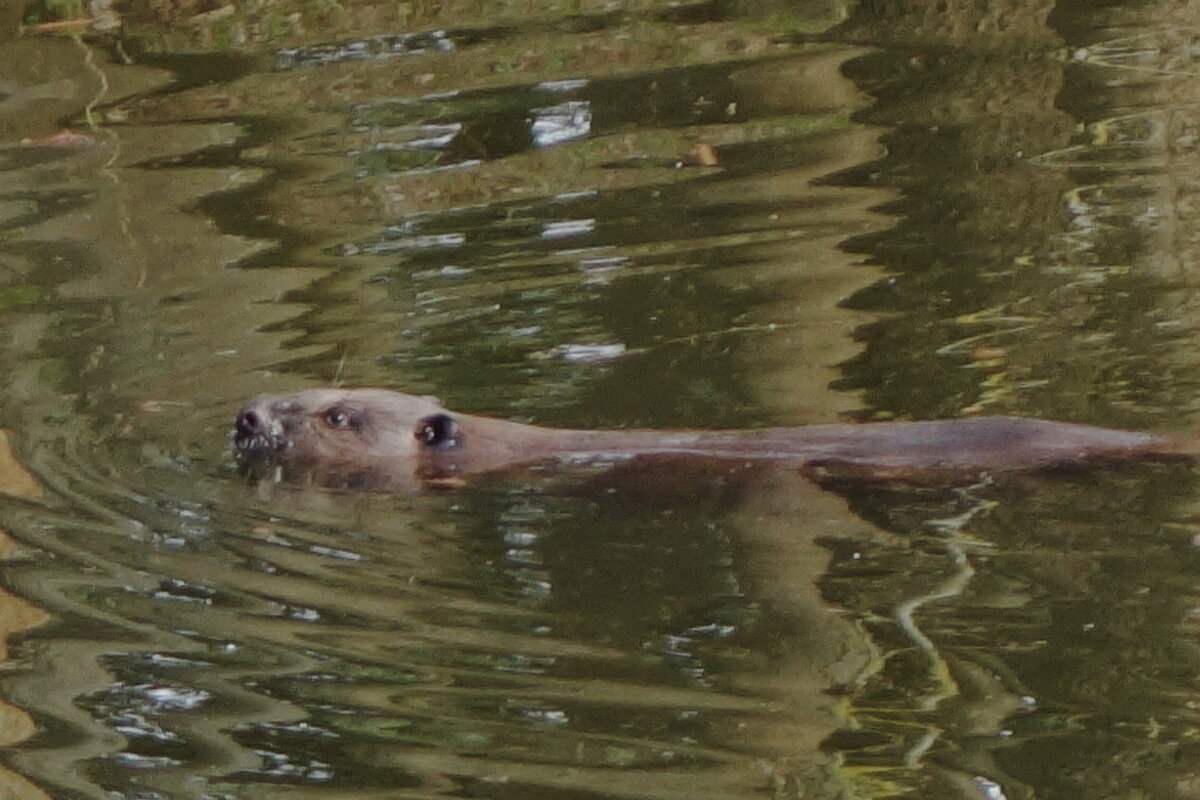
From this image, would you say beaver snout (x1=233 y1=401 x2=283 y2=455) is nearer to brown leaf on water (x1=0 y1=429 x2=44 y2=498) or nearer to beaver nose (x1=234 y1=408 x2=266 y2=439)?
beaver nose (x1=234 y1=408 x2=266 y2=439)

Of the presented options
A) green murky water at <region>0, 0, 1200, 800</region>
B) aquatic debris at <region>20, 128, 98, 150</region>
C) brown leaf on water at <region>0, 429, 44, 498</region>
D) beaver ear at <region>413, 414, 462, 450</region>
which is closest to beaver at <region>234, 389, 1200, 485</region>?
beaver ear at <region>413, 414, 462, 450</region>

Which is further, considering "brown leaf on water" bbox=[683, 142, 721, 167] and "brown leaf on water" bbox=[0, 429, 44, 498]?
"brown leaf on water" bbox=[683, 142, 721, 167]

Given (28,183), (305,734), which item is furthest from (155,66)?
(305,734)

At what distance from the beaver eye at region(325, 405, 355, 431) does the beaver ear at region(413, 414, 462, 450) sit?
31 centimetres

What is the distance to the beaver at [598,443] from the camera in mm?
6320

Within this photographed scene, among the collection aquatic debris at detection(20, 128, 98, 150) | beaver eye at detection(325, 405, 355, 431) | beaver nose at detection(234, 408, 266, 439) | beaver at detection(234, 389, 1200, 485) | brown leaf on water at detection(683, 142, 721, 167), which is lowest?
beaver at detection(234, 389, 1200, 485)

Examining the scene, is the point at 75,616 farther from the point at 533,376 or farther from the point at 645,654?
the point at 533,376

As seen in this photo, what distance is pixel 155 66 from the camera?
504 inches

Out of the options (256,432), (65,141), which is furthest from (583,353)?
(65,141)

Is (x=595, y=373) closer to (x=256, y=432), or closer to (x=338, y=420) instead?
(x=338, y=420)

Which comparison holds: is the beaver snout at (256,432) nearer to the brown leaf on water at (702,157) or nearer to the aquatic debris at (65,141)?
the brown leaf on water at (702,157)

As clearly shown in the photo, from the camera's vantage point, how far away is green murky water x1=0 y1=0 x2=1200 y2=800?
4770mm

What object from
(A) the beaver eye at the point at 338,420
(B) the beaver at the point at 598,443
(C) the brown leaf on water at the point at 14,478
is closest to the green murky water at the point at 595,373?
(C) the brown leaf on water at the point at 14,478

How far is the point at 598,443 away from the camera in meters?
6.73
